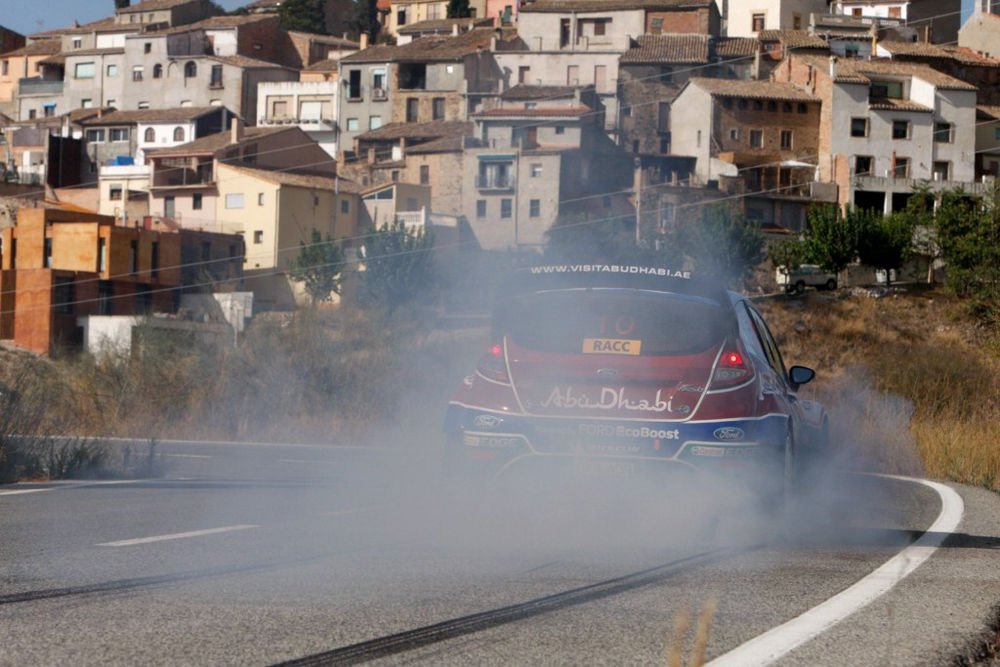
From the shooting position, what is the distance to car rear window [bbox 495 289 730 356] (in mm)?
10922

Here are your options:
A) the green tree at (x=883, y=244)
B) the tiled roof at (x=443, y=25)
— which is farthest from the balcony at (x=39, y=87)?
the green tree at (x=883, y=244)

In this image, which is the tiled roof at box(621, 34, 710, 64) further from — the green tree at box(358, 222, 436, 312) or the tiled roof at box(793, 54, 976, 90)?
the green tree at box(358, 222, 436, 312)

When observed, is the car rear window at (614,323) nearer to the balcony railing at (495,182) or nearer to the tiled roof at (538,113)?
the balcony railing at (495,182)

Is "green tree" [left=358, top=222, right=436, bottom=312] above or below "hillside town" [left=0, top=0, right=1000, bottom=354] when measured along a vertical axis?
below

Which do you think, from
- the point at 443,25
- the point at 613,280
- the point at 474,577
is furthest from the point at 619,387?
the point at 443,25

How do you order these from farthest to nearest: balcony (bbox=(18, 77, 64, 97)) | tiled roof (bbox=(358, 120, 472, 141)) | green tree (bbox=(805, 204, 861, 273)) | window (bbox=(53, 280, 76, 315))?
balcony (bbox=(18, 77, 64, 97)), tiled roof (bbox=(358, 120, 472, 141)), green tree (bbox=(805, 204, 861, 273)), window (bbox=(53, 280, 76, 315))

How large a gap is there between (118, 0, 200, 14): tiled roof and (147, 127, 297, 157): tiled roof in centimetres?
3227

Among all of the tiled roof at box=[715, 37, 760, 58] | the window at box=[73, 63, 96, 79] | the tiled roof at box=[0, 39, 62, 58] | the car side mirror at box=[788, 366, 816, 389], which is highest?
the tiled roof at box=[0, 39, 62, 58]

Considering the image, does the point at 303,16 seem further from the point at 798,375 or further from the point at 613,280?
the point at 613,280

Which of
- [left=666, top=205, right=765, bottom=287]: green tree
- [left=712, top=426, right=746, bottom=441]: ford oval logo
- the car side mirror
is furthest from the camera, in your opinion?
[left=666, top=205, right=765, bottom=287]: green tree

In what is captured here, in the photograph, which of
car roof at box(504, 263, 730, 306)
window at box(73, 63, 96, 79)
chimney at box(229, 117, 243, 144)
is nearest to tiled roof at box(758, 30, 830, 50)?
chimney at box(229, 117, 243, 144)

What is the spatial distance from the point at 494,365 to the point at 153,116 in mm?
103929

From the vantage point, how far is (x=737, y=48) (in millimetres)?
112250

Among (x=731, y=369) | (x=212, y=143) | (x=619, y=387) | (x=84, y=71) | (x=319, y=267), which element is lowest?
(x=619, y=387)
